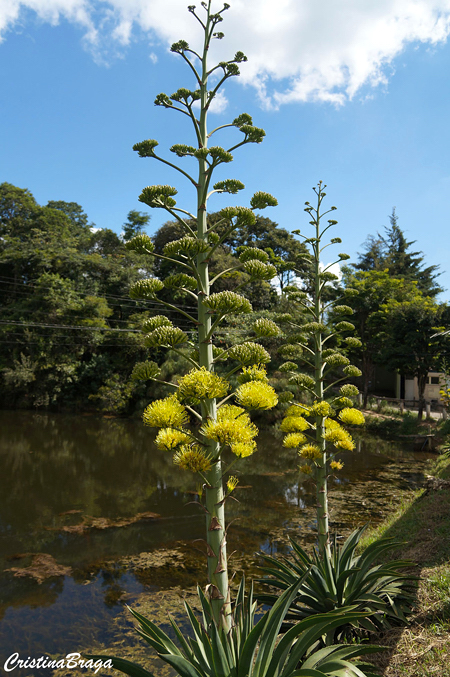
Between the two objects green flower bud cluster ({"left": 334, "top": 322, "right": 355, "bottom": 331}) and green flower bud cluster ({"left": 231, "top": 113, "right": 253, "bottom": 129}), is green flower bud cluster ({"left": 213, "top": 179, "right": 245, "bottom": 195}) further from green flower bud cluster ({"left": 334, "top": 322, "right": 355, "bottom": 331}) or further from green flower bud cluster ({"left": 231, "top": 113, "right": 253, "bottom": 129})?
green flower bud cluster ({"left": 334, "top": 322, "right": 355, "bottom": 331})

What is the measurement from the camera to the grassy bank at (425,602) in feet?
9.00

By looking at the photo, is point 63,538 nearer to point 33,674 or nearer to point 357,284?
point 33,674

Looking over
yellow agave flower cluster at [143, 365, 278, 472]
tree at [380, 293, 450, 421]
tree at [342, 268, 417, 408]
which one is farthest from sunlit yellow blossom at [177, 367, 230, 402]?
tree at [342, 268, 417, 408]

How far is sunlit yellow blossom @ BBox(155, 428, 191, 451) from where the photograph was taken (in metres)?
2.40

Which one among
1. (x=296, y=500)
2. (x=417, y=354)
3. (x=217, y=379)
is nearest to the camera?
(x=217, y=379)

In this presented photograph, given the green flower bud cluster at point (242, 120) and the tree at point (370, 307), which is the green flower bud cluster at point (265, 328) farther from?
the tree at point (370, 307)

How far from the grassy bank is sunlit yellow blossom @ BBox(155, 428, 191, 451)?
150cm

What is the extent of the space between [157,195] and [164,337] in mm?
1005

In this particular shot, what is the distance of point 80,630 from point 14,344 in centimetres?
2190

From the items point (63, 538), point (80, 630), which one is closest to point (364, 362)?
point (63, 538)

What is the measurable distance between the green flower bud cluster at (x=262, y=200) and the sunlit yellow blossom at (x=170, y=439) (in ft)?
5.78

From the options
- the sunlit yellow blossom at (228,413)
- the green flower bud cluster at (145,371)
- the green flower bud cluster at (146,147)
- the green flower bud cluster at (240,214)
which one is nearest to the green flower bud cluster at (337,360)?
the green flower bud cluster at (240,214)

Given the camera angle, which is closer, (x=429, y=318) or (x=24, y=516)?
(x=24, y=516)

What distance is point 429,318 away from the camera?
15.7m
